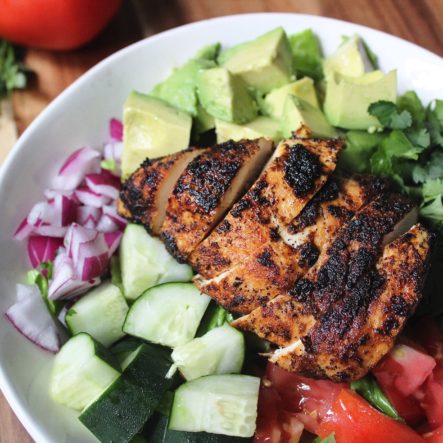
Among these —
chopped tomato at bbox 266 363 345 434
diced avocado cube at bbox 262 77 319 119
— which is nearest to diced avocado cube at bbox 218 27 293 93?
diced avocado cube at bbox 262 77 319 119

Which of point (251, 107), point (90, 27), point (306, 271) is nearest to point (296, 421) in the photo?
point (306, 271)

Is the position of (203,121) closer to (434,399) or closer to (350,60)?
(350,60)

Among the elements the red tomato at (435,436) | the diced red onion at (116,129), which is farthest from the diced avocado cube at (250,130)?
the red tomato at (435,436)

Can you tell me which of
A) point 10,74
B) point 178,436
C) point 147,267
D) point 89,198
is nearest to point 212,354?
point 178,436

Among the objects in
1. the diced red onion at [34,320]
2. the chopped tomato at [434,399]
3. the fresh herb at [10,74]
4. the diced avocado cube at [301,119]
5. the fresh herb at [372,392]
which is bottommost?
the chopped tomato at [434,399]

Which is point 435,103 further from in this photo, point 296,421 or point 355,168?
point 296,421

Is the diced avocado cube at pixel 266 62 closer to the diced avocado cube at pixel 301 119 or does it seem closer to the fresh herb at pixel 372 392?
the diced avocado cube at pixel 301 119
